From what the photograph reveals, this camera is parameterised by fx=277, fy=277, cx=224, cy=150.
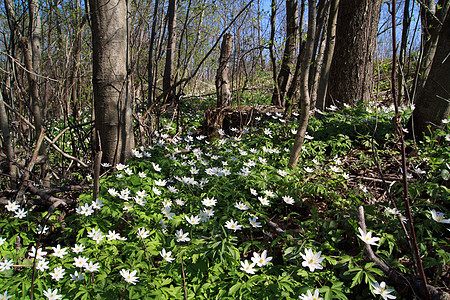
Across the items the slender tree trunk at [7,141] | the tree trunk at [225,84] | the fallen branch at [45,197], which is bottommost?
the fallen branch at [45,197]

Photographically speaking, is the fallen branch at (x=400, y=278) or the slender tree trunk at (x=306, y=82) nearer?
the fallen branch at (x=400, y=278)

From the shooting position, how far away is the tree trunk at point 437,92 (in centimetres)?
319

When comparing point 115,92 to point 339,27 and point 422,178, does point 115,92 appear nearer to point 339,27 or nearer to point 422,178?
point 422,178

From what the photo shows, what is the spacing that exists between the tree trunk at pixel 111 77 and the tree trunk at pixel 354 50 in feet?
11.6

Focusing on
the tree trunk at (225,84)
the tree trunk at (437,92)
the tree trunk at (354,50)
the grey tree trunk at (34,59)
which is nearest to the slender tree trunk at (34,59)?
the grey tree trunk at (34,59)

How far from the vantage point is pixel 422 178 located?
263cm

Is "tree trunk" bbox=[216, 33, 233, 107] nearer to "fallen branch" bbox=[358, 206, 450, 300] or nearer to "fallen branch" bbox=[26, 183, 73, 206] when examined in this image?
"fallen branch" bbox=[26, 183, 73, 206]

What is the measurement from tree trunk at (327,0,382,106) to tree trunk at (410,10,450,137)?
1.34 m

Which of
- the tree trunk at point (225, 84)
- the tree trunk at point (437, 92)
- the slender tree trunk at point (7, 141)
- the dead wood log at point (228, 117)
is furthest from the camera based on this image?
the tree trunk at point (225, 84)

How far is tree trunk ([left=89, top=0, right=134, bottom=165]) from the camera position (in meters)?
2.75

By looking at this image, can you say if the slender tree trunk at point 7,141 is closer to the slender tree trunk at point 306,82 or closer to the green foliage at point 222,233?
the green foliage at point 222,233

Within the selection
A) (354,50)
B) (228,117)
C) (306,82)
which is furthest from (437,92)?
(228,117)

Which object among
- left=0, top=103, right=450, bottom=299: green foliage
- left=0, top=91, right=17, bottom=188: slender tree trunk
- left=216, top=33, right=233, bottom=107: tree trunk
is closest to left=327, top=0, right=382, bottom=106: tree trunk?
left=0, top=103, right=450, bottom=299: green foliage

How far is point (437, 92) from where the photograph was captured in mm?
3281
